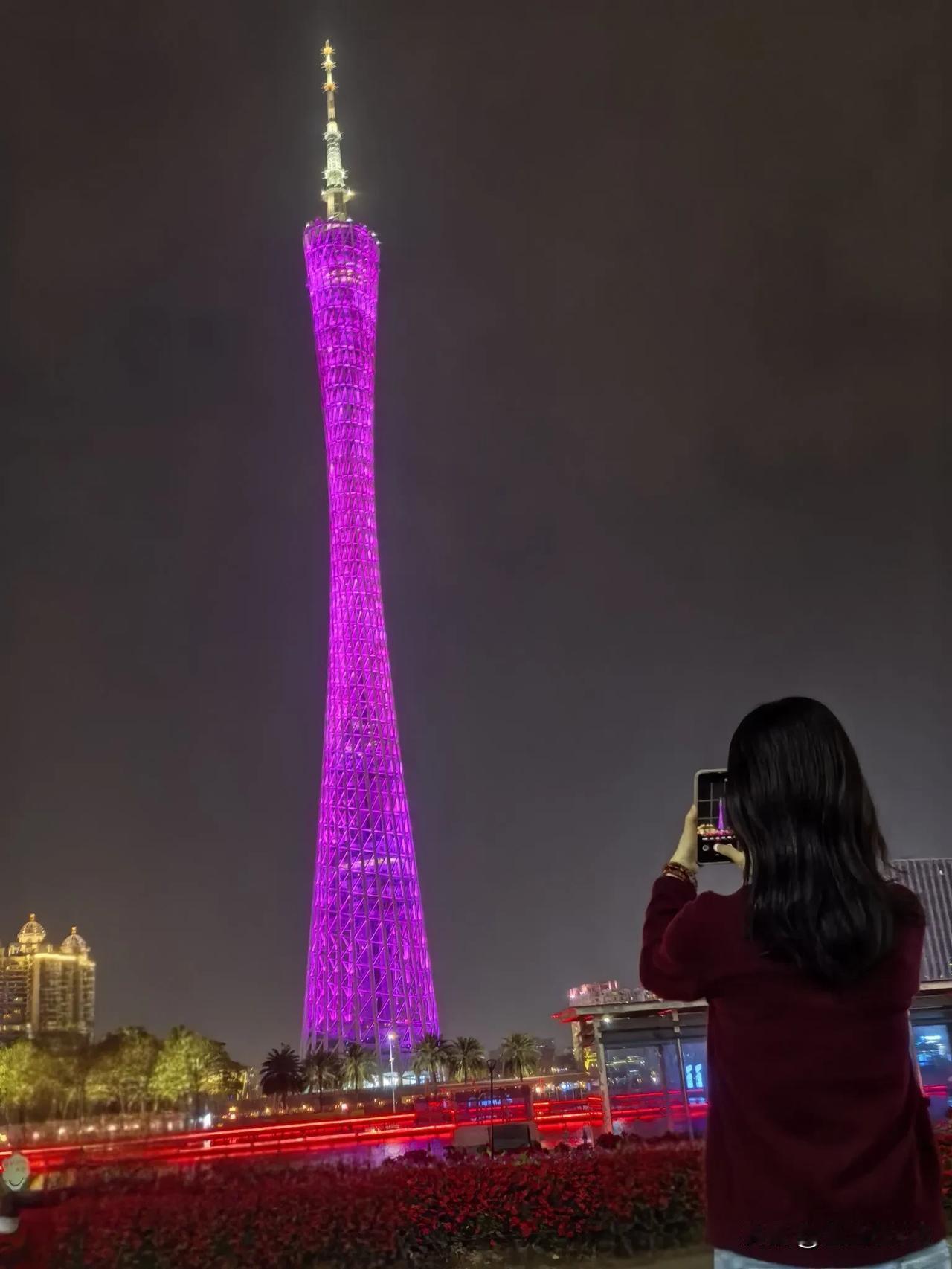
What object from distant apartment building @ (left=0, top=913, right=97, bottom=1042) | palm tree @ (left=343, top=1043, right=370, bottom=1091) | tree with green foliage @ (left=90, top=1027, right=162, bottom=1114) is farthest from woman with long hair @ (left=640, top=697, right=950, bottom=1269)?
distant apartment building @ (left=0, top=913, right=97, bottom=1042)

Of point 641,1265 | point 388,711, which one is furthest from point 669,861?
point 388,711

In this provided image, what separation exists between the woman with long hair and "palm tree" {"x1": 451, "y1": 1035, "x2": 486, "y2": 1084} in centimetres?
6374

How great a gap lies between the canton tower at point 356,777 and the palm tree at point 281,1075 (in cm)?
902

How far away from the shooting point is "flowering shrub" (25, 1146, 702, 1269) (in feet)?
29.3

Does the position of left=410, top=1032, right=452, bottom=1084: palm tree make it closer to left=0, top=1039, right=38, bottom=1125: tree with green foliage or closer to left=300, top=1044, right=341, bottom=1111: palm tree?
left=300, top=1044, right=341, bottom=1111: palm tree

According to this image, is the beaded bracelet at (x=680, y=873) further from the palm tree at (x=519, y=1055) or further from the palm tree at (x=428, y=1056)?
the palm tree at (x=519, y=1055)

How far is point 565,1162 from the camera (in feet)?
32.5

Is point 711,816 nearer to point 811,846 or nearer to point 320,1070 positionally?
point 811,846

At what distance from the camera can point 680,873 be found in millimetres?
2613

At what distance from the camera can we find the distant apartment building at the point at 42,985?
16038 centimetres

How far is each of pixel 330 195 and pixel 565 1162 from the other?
5908cm

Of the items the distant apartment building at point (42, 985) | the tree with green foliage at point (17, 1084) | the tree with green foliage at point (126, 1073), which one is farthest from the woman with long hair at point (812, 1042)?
the distant apartment building at point (42, 985)

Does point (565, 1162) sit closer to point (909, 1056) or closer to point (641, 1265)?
point (641, 1265)

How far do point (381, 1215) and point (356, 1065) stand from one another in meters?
45.2
